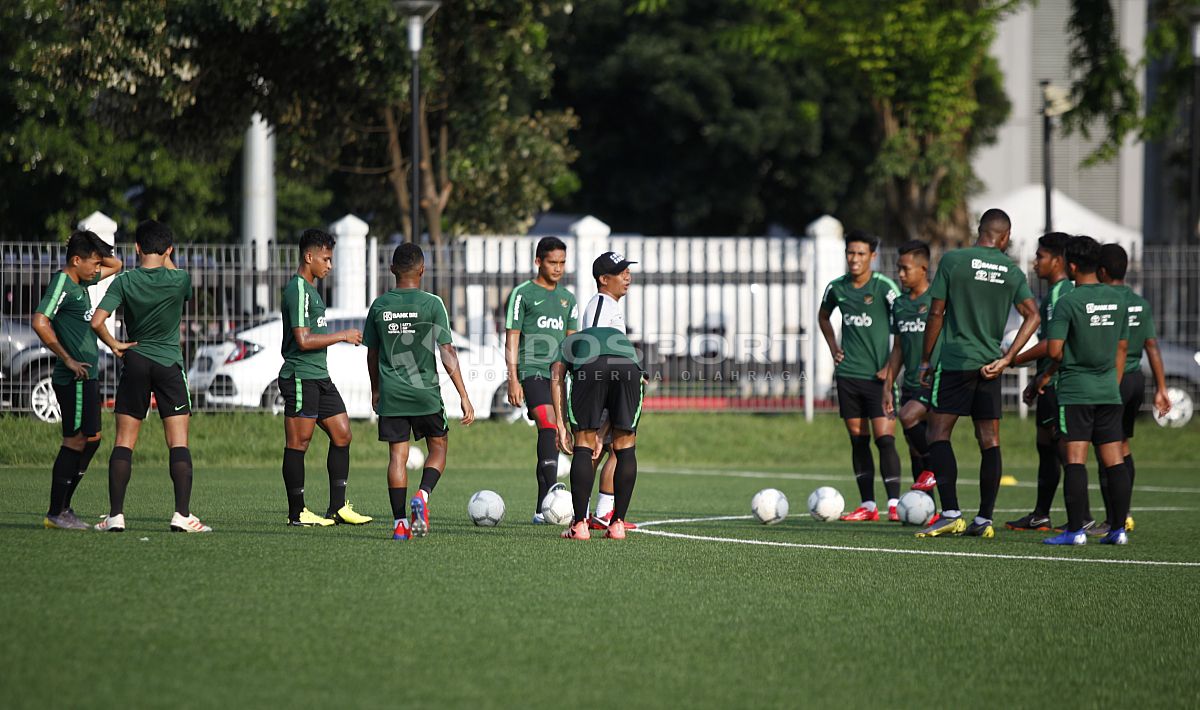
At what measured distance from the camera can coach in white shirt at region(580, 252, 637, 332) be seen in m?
9.80

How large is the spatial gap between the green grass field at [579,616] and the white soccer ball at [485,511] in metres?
0.14

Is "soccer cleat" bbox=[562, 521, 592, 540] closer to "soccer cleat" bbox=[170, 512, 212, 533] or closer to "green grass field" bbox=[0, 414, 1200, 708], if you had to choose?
"green grass field" bbox=[0, 414, 1200, 708]

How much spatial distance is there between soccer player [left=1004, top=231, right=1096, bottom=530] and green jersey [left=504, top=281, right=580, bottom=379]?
327 centimetres

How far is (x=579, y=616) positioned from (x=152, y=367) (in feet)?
13.3

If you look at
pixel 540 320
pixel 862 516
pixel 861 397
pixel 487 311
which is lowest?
pixel 862 516

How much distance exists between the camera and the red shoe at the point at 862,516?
480 inches

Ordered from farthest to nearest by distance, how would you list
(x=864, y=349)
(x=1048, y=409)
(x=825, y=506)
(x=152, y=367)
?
(x=864, y=349) < (x=825, y=506) < (x=1048, y=409) < (x=152, y=367)

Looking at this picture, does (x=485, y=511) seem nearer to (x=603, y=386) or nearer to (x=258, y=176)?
(x=603, y=386)

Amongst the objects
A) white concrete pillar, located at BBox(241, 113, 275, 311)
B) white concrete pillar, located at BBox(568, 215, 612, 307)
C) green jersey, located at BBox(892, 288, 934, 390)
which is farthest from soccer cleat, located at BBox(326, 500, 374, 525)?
white concrete pillar, located at BBox(241, 113, 275, 311)

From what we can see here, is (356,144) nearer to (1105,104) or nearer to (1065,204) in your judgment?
(1105,104)

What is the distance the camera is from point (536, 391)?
38.8ft

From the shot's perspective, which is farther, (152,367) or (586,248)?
(586,248)

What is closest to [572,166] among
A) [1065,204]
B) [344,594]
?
[1065,204]

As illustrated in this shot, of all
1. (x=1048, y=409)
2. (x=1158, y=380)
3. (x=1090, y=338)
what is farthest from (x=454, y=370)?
(x=1158, y=380)
